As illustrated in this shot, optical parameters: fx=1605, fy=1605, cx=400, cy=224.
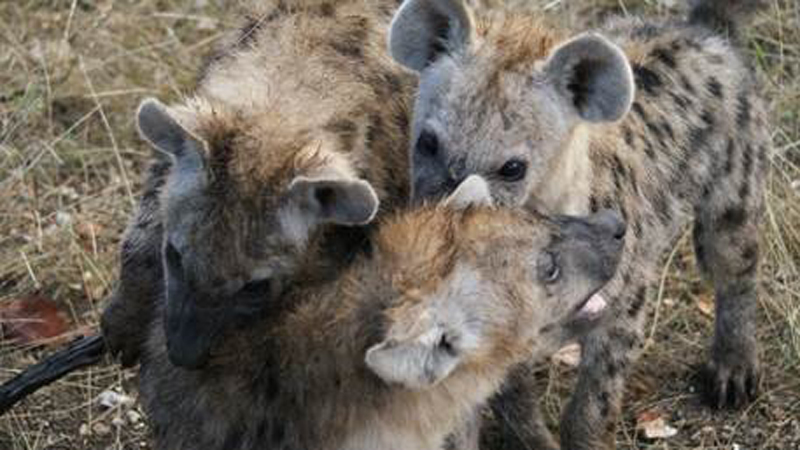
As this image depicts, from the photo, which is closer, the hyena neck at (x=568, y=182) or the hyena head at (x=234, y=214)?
the hyena head at (x=234, y=214)

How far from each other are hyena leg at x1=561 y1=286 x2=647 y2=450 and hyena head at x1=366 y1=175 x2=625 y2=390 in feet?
1.74

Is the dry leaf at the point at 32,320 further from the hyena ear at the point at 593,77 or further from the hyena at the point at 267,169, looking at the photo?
the hyena ear at the point at 593,77

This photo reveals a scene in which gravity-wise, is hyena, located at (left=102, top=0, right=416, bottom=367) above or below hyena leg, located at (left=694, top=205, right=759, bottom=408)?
above

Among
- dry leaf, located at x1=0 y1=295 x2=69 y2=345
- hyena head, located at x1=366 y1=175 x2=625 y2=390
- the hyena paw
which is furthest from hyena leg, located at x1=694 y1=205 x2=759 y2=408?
dry leaf, located at x1=0 y1=295 x2=69 y2=345

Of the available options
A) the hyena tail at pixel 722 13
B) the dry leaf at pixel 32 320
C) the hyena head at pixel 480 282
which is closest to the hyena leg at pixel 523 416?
the hyena head at pixel 480 282

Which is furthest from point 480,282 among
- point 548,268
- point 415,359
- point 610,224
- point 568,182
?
point 568,182

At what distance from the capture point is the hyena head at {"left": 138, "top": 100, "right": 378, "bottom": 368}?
361cm

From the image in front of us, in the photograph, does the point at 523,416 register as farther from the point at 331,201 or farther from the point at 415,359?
the point at 415,359

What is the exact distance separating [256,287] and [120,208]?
210cm

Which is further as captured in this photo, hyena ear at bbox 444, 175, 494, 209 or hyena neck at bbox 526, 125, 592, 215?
hyena neck at bbox 526, 125, 592, 215

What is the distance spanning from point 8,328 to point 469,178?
6.60 ft

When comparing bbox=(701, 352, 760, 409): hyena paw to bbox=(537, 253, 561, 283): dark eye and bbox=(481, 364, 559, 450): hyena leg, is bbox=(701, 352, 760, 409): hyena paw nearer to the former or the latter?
bbox=(481, 364, 559, 450): hyena leg

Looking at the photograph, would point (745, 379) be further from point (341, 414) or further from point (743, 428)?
point (341, 414)

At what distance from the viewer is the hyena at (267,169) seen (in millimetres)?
3619
